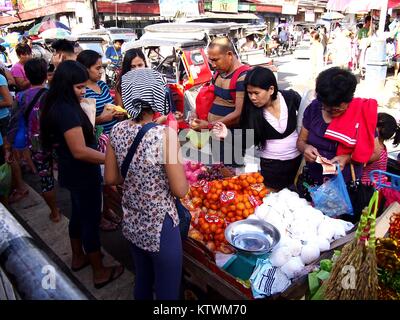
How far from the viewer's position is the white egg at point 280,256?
1.89 m

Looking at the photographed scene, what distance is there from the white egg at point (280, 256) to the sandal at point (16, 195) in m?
3.74

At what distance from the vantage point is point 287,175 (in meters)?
2.86

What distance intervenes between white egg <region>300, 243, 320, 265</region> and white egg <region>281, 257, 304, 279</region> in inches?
2.8

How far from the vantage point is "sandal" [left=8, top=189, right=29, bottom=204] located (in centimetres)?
435

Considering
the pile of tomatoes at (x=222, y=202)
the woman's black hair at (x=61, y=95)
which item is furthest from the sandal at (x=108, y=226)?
the woman's black hair at (x=61, y=95)

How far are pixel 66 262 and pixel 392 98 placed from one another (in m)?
8.38

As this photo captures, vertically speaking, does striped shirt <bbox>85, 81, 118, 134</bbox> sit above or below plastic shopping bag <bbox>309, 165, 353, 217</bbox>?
above

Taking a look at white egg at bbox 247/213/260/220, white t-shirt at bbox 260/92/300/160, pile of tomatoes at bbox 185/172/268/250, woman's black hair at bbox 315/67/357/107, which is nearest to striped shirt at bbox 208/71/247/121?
white t-shirt at bbox 260/92/300/160

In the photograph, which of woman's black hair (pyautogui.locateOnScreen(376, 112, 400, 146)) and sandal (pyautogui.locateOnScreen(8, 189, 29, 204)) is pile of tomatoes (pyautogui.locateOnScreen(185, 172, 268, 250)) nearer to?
woman's black hair (pyautogui.locateOnScreen(376, 112, 400, 146))

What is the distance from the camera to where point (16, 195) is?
4.41m

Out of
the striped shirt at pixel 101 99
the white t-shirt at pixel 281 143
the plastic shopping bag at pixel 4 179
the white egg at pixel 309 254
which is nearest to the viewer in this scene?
the white egg at pixel 309 254

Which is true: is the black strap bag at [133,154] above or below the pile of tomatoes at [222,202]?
above

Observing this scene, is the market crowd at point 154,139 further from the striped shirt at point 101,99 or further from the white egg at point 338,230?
the white egg at point 338,230

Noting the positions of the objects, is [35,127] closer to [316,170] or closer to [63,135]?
[63,135]
